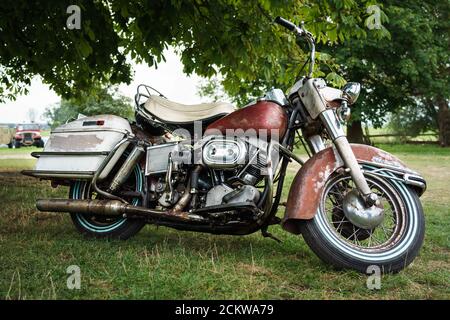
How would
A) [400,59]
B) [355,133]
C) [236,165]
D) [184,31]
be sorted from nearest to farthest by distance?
[236,165], [184,31], [400,59], [355,133]

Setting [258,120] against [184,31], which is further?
[184,31]

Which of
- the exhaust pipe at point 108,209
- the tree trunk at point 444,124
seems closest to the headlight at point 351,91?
the exhaust pipe at point 108,209

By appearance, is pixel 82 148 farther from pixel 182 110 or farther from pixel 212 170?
pixel 212 170

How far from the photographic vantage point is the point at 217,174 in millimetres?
3877

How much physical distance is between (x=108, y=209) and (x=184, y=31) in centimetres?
292

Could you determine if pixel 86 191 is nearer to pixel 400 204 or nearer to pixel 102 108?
pixel 400 204

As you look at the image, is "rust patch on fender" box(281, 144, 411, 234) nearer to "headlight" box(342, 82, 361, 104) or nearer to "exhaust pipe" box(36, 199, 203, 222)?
"headlight" box(342, 82, 361, 104)

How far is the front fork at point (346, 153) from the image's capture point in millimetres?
3415

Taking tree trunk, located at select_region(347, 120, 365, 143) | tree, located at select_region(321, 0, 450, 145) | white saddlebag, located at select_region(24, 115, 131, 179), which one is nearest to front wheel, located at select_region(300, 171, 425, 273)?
white saddlebag, located at select_region(24, 115, 131, 179)

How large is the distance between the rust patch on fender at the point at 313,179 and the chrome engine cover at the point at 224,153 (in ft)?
1.56

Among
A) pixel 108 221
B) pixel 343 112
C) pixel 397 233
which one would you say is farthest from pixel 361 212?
pixel 108 221

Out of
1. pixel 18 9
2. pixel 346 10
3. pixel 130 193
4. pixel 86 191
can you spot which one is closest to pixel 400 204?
pixel 130 193

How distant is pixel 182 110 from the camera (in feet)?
13.6

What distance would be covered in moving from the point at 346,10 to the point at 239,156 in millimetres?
3742
